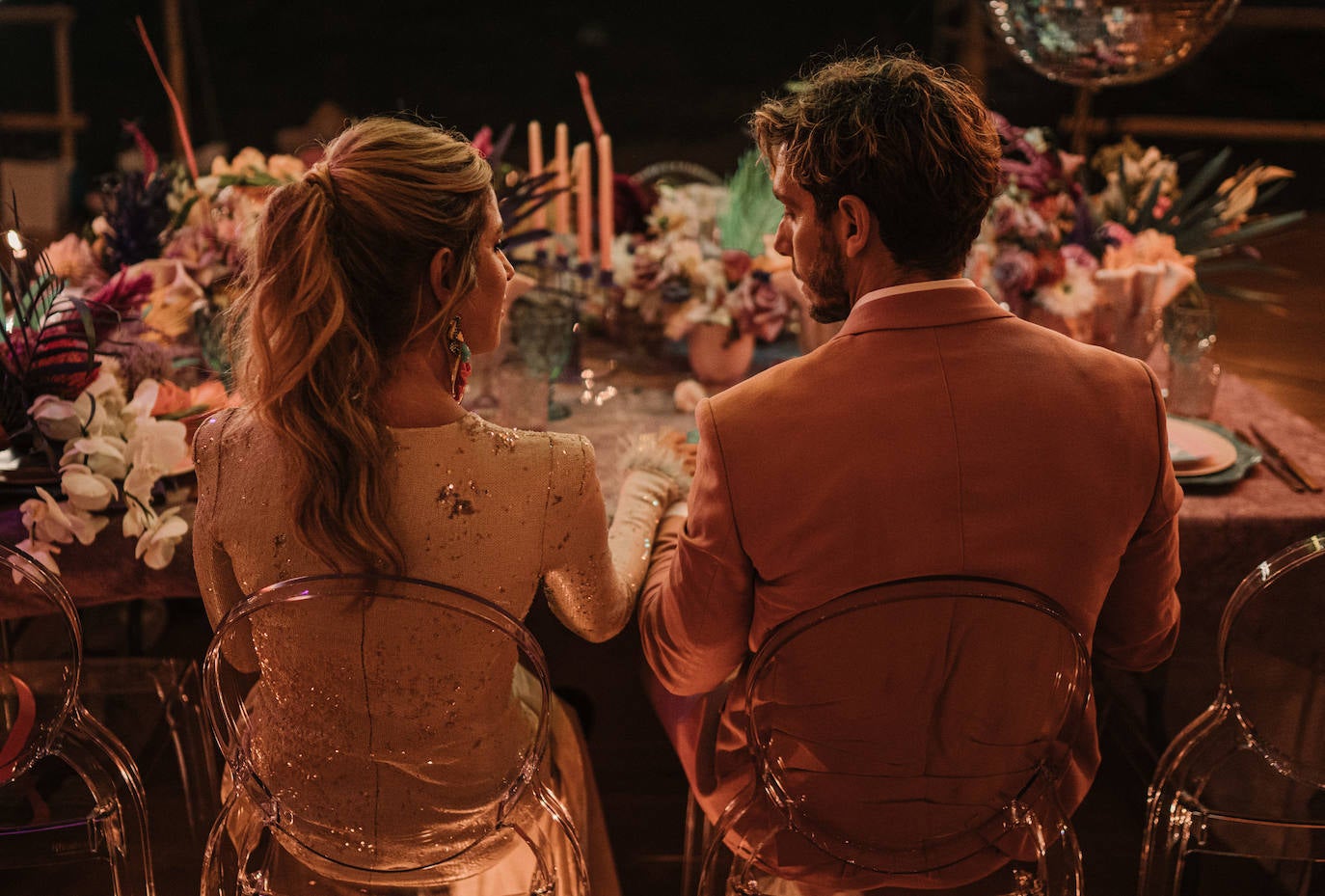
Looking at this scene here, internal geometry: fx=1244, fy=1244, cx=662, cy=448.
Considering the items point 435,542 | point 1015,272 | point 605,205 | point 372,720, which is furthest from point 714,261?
point 372,720

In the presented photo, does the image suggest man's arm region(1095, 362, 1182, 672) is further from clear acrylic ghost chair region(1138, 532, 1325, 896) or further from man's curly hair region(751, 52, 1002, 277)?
man's curly hair region(751, 52, 1002, 277)

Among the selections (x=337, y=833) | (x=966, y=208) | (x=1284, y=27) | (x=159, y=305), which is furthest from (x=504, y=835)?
(x=1284, y=27)

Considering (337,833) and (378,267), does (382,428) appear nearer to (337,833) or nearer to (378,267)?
(378,267)

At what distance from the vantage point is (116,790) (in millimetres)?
1521

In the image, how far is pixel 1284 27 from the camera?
15.9 feet

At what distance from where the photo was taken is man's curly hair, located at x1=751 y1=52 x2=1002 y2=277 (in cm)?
125

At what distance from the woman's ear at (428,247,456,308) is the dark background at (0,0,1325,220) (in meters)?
3.79

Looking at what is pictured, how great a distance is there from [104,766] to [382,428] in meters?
0.67

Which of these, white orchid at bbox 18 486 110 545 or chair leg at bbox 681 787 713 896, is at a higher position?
white orchid at bbox 18 486 110 545

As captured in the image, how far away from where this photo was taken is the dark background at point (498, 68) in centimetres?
489

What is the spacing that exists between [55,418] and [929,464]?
3.66 ft

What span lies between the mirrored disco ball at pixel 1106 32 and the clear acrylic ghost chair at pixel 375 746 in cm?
121

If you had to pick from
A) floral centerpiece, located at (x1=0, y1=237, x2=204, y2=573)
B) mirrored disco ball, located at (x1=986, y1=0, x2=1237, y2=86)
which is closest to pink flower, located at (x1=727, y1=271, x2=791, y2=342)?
mirrored disco ball, located at (x1=986, y1=0, x2=1237, y2=86)

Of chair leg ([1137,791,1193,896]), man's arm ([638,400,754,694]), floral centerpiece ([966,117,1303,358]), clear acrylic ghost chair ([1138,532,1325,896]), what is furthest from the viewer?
floral centerpiece ([966,117,1303,358])
